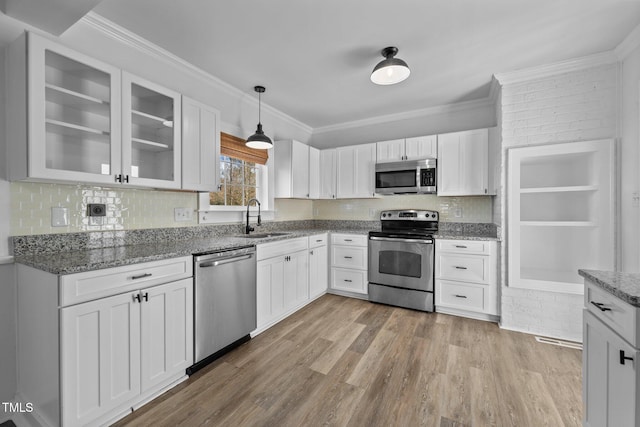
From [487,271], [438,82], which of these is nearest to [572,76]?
[438,82]

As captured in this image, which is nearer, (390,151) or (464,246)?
(464,246)

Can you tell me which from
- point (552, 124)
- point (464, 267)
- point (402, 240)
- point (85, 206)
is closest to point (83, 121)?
point (85, 206)

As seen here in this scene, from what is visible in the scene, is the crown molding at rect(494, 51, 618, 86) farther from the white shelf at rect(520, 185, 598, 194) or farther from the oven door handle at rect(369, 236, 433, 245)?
the oven door handle at rect(369, 236, 433, 245)

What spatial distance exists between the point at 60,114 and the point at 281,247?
6.56 feet

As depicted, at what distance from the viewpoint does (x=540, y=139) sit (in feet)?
9.01

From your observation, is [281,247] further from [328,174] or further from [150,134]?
[328,174]

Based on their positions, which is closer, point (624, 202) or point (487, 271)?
point (624, 202)

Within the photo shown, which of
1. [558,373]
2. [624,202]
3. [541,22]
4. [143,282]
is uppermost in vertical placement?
[541,22]

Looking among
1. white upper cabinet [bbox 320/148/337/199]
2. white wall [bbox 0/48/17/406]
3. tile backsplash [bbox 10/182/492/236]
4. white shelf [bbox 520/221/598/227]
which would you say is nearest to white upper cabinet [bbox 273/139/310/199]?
tile backsplash [bbox 10/182/492/236]

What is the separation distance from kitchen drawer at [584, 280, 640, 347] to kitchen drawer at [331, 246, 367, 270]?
247 centimetres

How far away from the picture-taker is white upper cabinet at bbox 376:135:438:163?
3.55 m

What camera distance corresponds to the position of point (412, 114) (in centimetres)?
401

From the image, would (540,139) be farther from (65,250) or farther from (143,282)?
(65,250)

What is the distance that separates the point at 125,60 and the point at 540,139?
12.6ft
